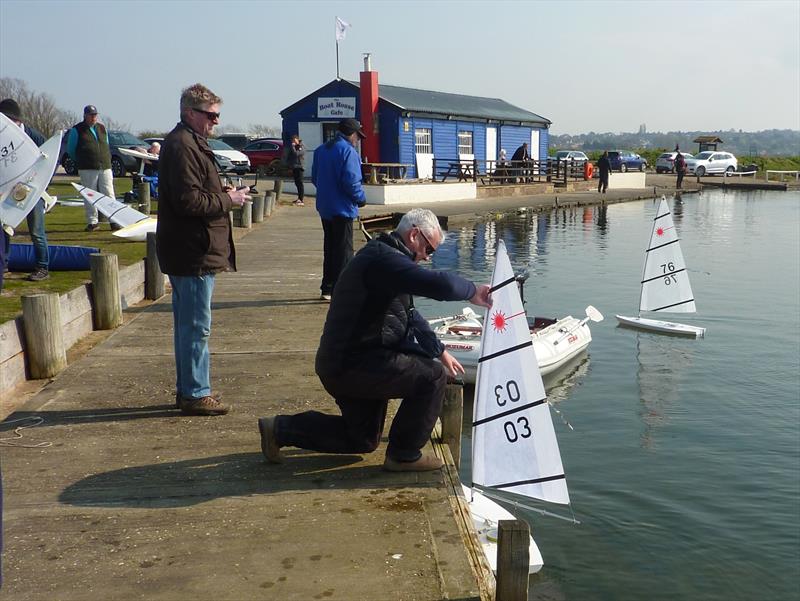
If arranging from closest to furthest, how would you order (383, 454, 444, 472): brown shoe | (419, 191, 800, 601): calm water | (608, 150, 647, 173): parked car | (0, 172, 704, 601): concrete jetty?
1. (0, 172, 704, 601): concrete jetty
2. (383, 454, 444, 472): brown shoe
3. (419, 191, 800, 601): calm water
4. (608, 150, 647, 173): parked car

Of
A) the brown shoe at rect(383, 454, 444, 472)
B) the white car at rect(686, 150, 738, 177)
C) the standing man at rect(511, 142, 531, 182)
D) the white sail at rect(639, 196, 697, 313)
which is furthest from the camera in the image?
the white car at rect(686, 150, 738, 177)

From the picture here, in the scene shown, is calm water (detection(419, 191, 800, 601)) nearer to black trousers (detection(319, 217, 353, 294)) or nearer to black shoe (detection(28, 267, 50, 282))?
black trousers (detection(319, 217, 353, 294))

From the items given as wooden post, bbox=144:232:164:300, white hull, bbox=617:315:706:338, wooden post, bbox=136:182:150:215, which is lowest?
white hull, bbox=617:315:706:338

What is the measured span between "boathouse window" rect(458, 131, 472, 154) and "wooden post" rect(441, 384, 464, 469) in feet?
123

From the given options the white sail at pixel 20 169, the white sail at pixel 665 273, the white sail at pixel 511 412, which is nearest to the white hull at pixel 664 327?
the white sail at pixel 665 273

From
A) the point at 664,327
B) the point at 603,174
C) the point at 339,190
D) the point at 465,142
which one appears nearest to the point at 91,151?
the point at 339,190

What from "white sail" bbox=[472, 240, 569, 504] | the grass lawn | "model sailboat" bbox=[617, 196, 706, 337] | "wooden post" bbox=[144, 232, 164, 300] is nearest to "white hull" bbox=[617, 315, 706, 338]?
"model sailboat" bbox=[617, 196, 706, 337]

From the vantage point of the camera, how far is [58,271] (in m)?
11.5

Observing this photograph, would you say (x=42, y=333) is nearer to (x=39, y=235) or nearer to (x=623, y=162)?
(x=39, y=235)

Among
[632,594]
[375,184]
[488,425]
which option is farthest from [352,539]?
[375,184]

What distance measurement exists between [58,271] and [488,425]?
8.05 metres

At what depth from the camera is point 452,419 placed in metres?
5.82

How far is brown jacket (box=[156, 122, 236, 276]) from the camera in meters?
5.59

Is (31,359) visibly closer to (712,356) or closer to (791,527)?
(791,527)
